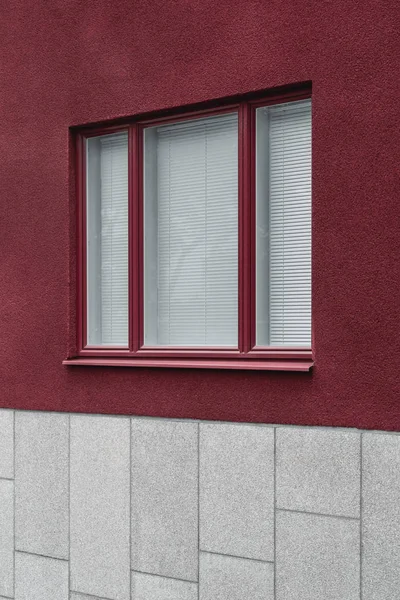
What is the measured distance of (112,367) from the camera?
7.95 metres

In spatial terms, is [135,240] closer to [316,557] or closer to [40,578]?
[316,557]

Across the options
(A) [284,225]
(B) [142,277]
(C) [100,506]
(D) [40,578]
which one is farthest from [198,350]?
(D) [40,578]

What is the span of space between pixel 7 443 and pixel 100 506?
1.29m

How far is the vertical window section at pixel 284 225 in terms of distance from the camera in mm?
7059

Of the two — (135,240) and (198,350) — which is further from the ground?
(135,240)

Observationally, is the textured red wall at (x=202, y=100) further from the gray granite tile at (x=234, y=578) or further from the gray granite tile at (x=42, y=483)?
the gray granite tile at (x=234, y=578)

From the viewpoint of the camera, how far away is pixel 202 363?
24.2ft

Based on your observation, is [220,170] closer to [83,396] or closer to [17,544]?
[83,396]

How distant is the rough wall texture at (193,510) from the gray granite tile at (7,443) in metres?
0.01

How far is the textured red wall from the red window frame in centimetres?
12

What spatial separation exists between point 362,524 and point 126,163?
3753 mm

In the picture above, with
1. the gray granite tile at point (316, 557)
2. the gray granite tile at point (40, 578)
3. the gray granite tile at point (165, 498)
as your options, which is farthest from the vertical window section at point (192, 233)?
the gray granite tile at point (40, 578)

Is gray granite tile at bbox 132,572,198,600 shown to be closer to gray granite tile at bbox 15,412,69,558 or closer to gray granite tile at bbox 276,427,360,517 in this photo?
gray granite tile at bbox 15,412,69,558

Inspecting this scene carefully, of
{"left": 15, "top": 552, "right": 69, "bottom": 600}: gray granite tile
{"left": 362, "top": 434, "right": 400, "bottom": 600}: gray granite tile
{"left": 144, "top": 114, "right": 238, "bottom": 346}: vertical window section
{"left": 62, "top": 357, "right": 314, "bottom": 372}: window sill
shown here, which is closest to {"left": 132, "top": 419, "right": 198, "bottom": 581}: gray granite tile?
{"left": 62, "top": 357, "right": 314, "bottom": 372}: window sill
